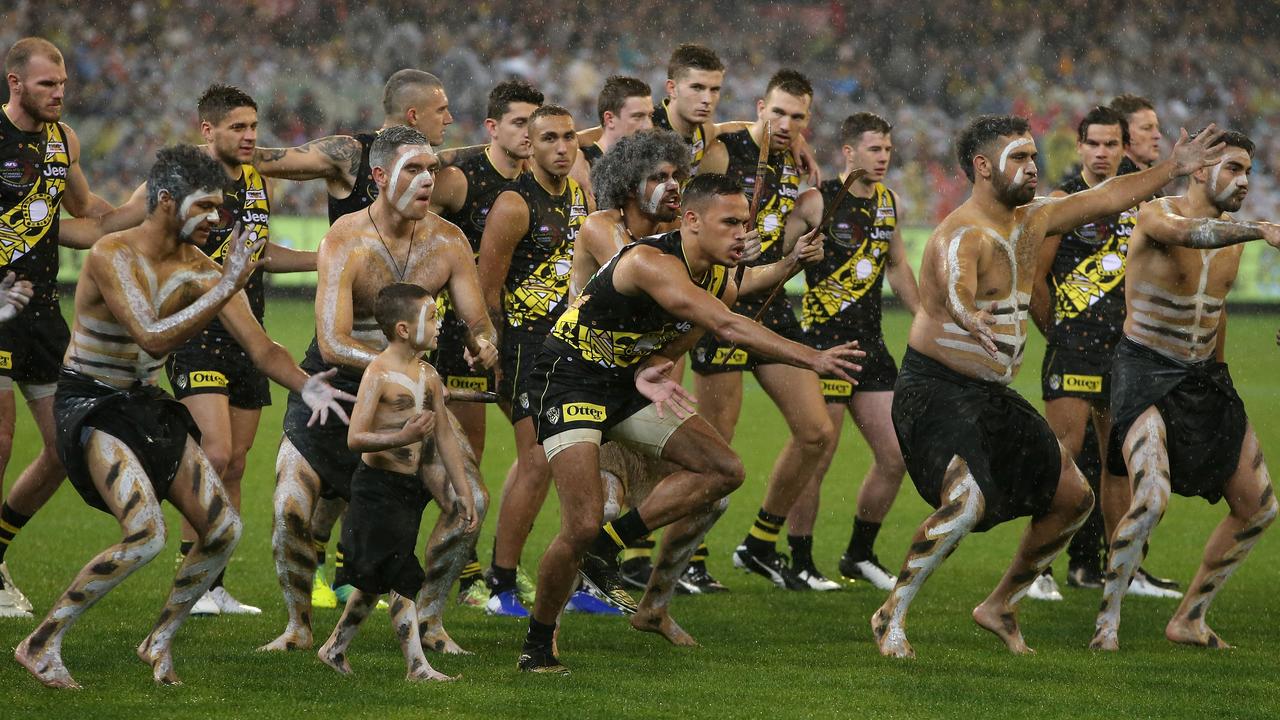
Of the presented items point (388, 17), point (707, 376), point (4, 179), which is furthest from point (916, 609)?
point (388, 17)

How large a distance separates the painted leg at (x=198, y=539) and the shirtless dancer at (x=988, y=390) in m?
2.67

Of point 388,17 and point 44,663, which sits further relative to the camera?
point 388,17

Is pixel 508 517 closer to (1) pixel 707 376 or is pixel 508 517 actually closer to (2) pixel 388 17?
(1) pixel 707 376

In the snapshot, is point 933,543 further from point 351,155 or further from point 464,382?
point 351,155

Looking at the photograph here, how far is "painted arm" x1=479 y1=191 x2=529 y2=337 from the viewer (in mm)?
7867

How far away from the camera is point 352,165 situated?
25.8 feet

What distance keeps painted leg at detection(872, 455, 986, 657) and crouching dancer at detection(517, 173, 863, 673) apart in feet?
2.51

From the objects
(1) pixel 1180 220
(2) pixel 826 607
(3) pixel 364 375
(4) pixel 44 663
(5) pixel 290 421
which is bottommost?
(2) pixel 826 607

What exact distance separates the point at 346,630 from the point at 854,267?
4248mm

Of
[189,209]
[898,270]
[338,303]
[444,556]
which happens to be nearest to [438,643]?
[444,556]

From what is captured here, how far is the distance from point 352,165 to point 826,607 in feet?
10.5

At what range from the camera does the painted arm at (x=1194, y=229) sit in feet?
21.9

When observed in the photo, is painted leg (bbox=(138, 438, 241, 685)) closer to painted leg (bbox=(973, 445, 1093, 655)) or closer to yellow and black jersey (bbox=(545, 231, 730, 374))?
yellow and black jersey (bbox=(545, 231, 730, 374))

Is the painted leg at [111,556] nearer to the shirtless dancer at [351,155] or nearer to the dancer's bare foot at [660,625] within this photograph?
the shirtless dancer at [351,155]
